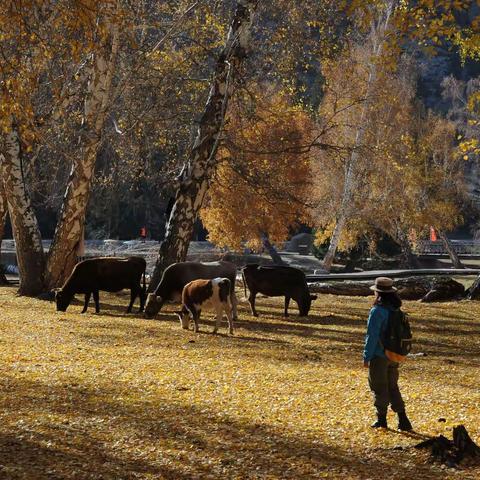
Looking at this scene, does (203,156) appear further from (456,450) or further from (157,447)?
Result: (456,450)

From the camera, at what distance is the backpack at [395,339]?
9.16 meters

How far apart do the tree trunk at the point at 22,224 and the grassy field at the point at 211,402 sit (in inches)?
253

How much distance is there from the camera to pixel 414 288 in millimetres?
28391

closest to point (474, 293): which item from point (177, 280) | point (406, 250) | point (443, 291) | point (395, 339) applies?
point (443, 291)

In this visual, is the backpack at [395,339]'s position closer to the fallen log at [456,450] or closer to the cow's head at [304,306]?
the fallen log at [456,450]

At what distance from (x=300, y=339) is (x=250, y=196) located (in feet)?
88.3

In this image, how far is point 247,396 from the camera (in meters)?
11.1

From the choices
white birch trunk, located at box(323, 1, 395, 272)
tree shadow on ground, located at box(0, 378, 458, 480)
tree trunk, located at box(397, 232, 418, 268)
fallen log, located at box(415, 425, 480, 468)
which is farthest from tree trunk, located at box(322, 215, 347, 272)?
fallen log, located at box(415, 425, 480, 468)

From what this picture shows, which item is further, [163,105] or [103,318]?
[163,105]

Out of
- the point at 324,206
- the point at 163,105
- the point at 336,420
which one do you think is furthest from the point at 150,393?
the point at 324,206

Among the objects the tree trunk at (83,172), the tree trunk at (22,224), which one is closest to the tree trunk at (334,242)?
the tree trunk at (83,172)

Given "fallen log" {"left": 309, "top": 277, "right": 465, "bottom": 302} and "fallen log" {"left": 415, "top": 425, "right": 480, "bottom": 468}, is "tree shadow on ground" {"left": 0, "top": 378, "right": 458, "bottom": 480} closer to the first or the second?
"fallen log" {"left": 415, "top": 425, "right": 480, "bottom": 468}

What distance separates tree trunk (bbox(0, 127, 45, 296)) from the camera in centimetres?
2508

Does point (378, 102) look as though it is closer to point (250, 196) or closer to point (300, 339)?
point (250, 196)
